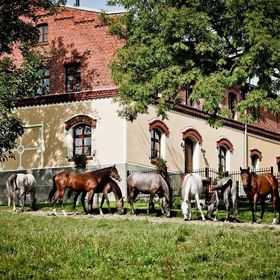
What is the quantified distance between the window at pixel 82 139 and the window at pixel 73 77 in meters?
2.29

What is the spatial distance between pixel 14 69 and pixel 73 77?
578 centimetres

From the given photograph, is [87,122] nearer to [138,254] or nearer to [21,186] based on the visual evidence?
[21,186]

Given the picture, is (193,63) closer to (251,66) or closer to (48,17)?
(251,66)

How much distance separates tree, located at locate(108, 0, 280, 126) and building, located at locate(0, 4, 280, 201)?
A: 616cm

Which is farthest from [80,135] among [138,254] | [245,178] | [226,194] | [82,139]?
[138,254]

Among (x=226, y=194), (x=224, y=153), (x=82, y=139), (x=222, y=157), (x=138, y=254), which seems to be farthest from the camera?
(x=224, y=153)

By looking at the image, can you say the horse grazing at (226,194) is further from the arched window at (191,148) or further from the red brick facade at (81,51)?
the arched window at (191,148)

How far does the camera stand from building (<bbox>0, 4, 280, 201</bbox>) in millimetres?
33031

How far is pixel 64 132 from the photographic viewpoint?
3431 cm

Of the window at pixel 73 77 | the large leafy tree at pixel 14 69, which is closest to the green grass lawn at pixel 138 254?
the large leafy tree at pixel 14 69

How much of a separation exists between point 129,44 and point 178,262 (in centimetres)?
1664

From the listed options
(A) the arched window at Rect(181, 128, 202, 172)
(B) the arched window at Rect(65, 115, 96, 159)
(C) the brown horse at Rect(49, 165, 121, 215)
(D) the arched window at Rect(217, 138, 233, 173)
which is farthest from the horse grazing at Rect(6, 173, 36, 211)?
(D) the arched window at Rect(217, 138, 233, 173)

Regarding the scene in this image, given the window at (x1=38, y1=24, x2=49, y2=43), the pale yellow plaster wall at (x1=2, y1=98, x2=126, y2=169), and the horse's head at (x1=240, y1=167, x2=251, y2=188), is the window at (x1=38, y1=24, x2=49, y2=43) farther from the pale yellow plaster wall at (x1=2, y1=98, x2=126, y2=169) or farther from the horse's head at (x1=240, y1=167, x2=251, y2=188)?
the horse's head at (x1=240, y1=167, x2=251, y2=188)

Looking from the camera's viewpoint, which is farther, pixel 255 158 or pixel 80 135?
pixel 255 158
